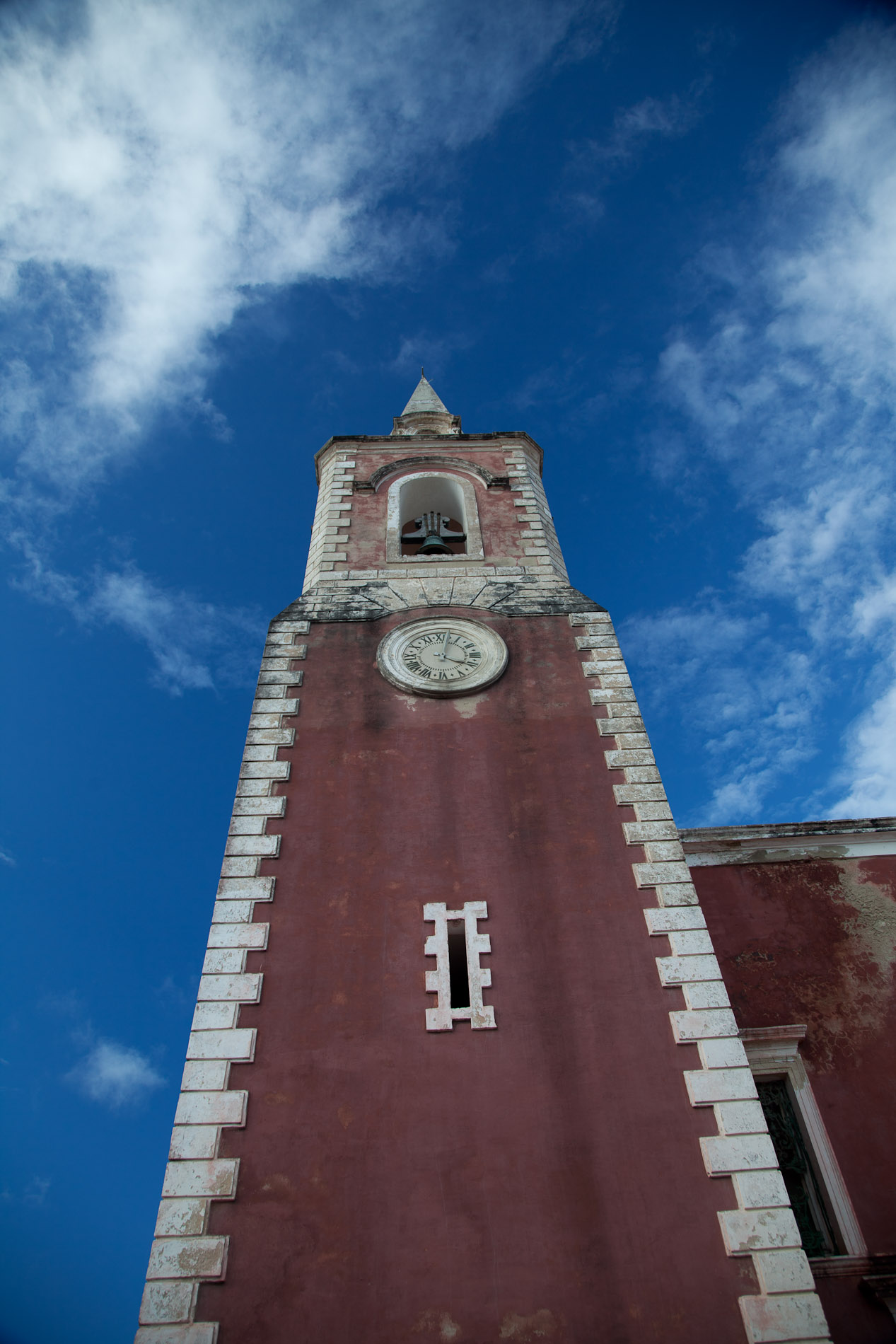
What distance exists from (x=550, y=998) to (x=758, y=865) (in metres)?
4.38

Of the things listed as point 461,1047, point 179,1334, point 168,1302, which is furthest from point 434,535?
point 179,1334

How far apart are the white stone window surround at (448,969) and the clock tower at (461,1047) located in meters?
0.02

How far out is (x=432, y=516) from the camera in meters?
15.2

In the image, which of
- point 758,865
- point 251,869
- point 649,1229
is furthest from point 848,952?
point 251,869

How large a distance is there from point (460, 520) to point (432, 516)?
27.9 inches

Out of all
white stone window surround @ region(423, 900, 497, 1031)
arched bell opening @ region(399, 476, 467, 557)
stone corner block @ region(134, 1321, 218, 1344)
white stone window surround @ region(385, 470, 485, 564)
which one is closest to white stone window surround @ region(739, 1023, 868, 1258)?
white stone window surround @ region(423, 900, 497, 1031)

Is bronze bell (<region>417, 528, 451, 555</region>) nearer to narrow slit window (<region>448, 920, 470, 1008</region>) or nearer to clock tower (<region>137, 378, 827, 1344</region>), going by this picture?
clock tower (<region>137, 378, 827, 1344</region>)

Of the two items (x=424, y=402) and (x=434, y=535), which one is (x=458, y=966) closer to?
(x=434, y=535)

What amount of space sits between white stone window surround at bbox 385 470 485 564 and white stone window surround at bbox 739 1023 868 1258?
8.05 m

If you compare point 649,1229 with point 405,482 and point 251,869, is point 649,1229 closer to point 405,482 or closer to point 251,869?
point 251,869

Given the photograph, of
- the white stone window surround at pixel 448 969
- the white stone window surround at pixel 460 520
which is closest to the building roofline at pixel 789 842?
the white stone window surround at pixel 448 969

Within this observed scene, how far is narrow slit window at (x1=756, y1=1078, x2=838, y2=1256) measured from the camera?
8219 mm

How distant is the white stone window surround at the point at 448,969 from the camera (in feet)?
25.5

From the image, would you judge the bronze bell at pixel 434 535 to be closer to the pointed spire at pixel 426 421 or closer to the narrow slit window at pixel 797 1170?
the pointed spire at pixel 426 421
